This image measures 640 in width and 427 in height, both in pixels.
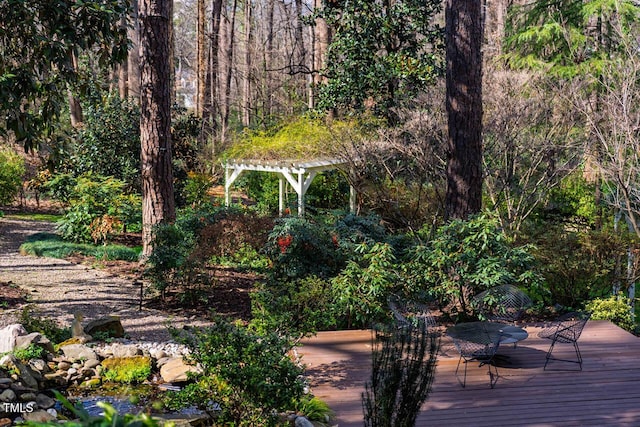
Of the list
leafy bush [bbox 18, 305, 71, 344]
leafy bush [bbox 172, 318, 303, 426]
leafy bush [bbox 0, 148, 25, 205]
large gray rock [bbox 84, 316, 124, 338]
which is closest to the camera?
leafy bush [bbox 172, 318, 303, 426]

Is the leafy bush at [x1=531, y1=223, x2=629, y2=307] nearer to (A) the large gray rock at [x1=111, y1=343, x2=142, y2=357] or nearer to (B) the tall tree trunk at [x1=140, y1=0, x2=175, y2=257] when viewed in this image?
(A) the large gray rock at [x1=111, y1=343, x2=142, y2=357]

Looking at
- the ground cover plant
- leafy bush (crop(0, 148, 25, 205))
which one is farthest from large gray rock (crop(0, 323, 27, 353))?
leafy bush (crop(0, 148, 25, 205))

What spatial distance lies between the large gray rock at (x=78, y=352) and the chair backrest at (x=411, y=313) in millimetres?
3036

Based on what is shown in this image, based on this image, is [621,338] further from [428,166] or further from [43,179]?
[43,179]

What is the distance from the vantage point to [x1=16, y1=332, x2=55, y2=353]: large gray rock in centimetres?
656

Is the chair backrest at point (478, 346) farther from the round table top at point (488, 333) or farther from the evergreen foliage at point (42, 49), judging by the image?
the evergreen foliage at point (42, 49)

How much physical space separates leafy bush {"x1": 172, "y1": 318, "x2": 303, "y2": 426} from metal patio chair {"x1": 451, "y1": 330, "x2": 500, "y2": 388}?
1.93 metres

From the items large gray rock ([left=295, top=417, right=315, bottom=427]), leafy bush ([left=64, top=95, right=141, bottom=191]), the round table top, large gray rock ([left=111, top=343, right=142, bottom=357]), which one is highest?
leafy bush ([left=64, top=95, right=141, bottom=191])

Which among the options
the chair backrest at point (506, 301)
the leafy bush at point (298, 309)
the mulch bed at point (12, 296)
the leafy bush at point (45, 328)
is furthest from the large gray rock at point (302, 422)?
the mulch bed at point (12, 296)

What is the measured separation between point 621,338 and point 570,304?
206cm

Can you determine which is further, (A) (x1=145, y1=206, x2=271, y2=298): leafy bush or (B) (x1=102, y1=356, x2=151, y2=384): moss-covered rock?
(A) (x1=145, y1=206, x2=271, y2=298): leafy bush

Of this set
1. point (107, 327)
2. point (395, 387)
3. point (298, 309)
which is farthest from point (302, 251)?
point (395, 387)

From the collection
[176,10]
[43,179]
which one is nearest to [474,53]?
[43,179]

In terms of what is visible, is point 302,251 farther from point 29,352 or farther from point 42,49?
point 42,49
